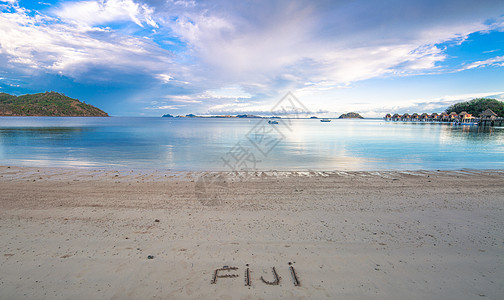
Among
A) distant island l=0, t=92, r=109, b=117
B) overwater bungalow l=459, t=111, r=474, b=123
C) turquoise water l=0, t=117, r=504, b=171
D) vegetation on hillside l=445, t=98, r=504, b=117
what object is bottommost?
turquoise water l=0, t=117, r=504, b=171

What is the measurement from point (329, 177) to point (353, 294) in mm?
8513

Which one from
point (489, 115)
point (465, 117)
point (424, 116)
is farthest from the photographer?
point (424, 116)

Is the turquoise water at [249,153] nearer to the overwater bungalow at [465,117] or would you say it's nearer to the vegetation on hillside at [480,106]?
the overwater bungalow at [465,117]

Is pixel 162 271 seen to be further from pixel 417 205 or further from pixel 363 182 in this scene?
pixel 363 182

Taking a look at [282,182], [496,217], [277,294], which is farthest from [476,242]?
[282,182]

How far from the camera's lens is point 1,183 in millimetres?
9891

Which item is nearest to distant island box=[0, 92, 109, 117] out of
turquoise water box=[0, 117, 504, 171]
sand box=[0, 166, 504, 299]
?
turquoise water box=[0, 117, 504, 171]

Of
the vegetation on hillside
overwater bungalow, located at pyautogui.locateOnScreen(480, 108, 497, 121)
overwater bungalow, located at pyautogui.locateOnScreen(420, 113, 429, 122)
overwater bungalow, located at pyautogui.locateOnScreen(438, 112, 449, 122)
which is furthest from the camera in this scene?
overwater bungalow, located at pyautogui.locateOnScreen(420, 113, 429, 122)

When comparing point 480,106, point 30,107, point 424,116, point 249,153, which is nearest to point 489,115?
point 480,106

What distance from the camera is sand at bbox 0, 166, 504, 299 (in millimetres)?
3764

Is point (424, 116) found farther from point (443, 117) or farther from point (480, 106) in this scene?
point (480, 106)

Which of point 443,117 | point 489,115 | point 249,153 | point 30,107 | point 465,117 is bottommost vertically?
point 249,153

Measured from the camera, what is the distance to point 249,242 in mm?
5066

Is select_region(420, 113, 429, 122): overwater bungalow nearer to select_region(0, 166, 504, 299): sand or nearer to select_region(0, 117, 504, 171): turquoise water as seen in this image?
select_region(0, 117, 504, 171): turquoise water
